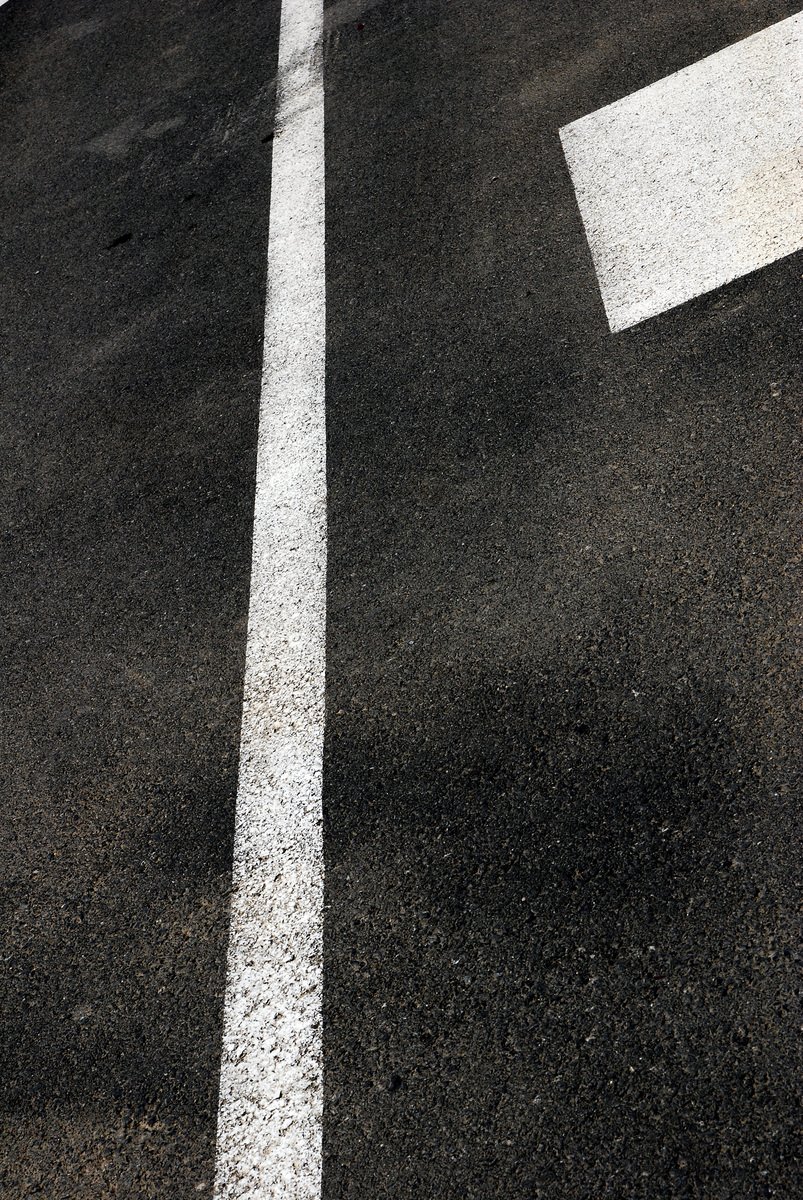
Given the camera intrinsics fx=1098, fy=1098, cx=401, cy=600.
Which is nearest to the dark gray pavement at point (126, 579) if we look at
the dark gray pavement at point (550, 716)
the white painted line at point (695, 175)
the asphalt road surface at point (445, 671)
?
the asphalt road surface at point (445, 671)

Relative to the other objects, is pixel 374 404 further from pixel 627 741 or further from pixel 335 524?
pixel 627 741

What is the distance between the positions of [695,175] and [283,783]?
3010 mm

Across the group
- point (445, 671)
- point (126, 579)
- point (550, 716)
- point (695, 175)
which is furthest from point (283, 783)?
point (695, 175)

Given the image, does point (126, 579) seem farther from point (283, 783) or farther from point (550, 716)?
point (550, 716)

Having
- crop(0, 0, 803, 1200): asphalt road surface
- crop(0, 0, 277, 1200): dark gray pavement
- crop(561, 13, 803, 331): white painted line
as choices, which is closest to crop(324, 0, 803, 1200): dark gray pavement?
crop(0, 0, 803, 1200): asphalt road surface

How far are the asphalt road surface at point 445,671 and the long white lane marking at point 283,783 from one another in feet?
0.17

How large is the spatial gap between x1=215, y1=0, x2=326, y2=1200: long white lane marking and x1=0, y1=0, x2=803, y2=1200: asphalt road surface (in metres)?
0.05

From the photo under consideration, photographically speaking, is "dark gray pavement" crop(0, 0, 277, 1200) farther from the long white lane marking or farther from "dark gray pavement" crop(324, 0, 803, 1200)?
"dark gray pavement" crop(324, 0, 803, 1200)

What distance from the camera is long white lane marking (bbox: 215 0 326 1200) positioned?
8.74ft

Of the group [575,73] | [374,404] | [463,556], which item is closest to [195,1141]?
[463,556]

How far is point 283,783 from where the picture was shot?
3273 millimetres

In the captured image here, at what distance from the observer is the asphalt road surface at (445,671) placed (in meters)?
2.55

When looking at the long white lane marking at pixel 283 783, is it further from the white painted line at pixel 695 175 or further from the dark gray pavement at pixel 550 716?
the white painted line at pixel 695 175

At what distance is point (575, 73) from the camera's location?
17.1ft
